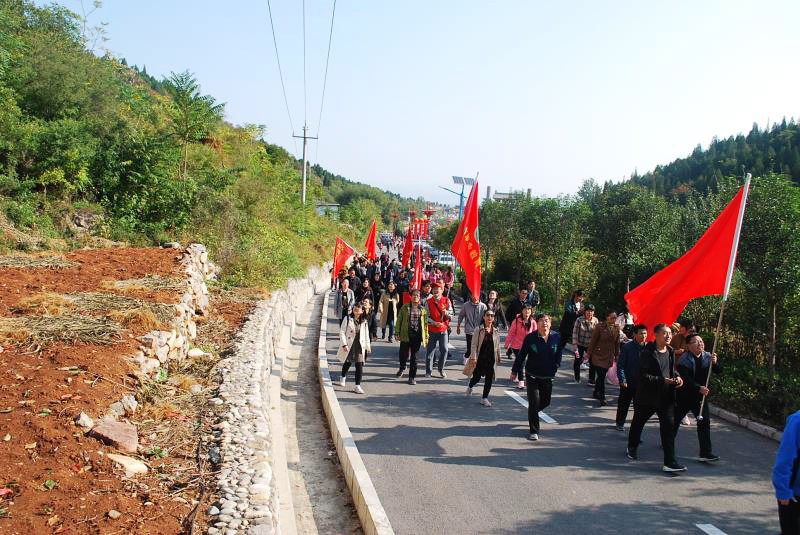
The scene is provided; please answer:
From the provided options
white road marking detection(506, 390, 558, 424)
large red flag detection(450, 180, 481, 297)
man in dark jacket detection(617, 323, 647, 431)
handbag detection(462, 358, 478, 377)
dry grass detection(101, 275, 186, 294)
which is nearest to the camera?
man in dark jacket detection(617, 323, 647, 431)

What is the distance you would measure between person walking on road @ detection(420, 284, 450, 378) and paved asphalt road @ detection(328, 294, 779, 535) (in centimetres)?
157

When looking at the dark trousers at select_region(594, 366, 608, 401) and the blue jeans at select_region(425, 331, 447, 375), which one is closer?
the dark trousers at select_region(594, 366, 608, 401)

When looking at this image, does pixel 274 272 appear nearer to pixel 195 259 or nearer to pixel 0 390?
pixel 195 259

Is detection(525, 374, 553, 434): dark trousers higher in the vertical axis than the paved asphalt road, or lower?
higher

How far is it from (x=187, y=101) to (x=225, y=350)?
14.2m

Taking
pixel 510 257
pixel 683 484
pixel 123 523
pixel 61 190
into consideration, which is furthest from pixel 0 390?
pixel 510 257

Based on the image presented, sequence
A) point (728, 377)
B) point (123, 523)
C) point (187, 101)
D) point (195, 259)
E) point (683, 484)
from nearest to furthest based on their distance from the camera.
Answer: point (123, 523) < point (683, 484) < point (728, 377) < point (195, 259) < point (187, 101)

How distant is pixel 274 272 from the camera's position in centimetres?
1980

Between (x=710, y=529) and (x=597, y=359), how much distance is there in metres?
4.61

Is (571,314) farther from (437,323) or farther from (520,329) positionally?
(437,323)

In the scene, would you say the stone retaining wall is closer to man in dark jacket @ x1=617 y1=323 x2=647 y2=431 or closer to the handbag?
the handbag

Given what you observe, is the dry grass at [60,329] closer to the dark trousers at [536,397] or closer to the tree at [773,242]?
the dark trousers at [536,397]

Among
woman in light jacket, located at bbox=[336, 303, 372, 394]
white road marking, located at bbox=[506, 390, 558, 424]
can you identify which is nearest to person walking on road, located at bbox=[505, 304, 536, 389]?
white road marking, located at bbox=[506, 390, 558, 424]

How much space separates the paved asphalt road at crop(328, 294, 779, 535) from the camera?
18.8 ft
